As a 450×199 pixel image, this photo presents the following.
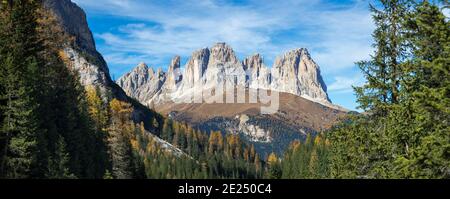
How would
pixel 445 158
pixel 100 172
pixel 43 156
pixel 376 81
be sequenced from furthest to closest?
pixel 100 172, pixel 43 156, pixel 376 81, pixel 445 158

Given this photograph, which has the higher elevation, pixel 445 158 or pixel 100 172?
pixel 445 158

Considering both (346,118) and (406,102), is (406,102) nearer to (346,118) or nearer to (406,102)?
(406,102)

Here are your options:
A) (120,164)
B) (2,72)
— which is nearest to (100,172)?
(120,164)

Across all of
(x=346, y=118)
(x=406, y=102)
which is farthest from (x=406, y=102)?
(x=346, y=118)

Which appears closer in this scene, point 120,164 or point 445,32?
point 445,32

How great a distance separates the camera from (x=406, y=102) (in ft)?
63.1

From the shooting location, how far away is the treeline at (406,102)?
15883 millimetres

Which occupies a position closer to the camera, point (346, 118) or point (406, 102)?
point (406, 102)

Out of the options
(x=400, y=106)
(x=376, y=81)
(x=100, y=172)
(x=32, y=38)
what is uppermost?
(x=32, y=38)

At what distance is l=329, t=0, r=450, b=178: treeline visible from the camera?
52.1ft

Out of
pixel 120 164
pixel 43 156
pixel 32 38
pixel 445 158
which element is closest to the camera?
pixel 445 158
